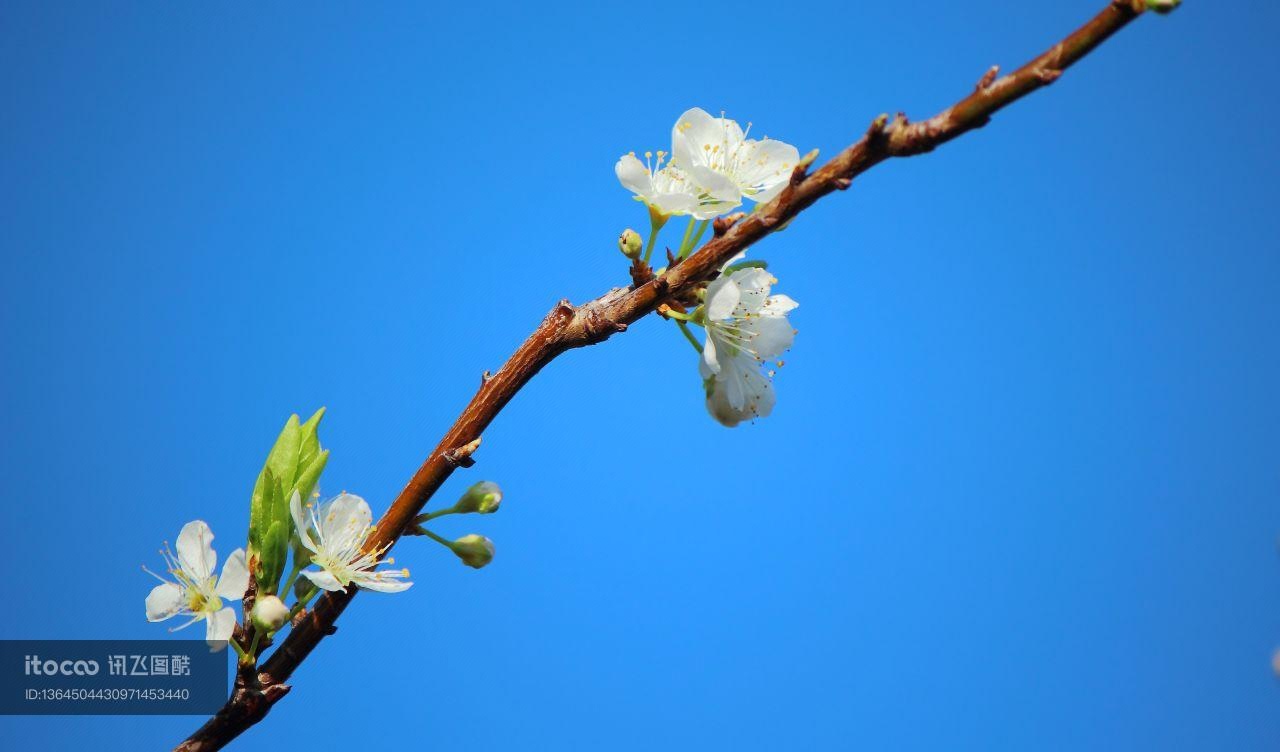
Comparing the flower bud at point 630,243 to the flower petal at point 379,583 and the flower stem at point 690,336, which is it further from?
the flower petal at point 379,583

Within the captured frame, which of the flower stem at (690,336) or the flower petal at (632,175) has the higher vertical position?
the flower petal at (632,175)

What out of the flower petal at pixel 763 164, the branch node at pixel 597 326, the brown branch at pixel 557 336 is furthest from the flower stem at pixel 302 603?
the flower petal at pixel 763 164

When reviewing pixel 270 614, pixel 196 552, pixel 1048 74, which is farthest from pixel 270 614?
pixel 1048 74

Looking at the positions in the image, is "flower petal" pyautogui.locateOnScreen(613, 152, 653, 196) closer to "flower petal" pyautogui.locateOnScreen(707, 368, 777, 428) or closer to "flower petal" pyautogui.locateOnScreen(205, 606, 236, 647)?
"flower petal" pyautogui.locateOnScreen(707, 368, 777, 428)

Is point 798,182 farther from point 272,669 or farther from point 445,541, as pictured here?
point 272,669

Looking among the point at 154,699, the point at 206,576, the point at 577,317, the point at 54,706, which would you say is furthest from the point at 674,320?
the point at 54,706
